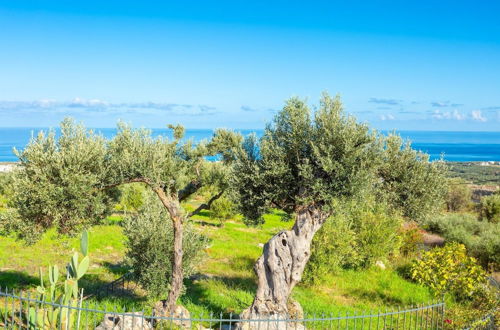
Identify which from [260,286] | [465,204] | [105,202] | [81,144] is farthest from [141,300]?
[465,204]

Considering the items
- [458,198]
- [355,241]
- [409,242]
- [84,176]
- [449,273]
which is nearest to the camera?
[84,176]

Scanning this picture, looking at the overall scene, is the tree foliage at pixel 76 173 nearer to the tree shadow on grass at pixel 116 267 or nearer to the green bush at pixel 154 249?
the green bush at pixel 154 249

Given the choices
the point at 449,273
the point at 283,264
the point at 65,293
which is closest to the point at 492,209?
the point at 449,273

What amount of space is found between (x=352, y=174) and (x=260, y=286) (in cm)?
475

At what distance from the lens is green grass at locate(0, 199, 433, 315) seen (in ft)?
51.6

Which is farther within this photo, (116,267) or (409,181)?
(116,267)

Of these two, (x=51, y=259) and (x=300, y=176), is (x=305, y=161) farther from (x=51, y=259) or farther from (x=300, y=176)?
(x=51, y=259)

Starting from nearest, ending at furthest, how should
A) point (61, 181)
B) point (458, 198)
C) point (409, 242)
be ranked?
point (61, 181) < point (409, 242) < point (458, 198)

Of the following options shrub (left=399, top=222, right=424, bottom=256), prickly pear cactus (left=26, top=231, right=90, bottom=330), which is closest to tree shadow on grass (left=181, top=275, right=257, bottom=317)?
prickly pear cactus (left=26, top=231, right=90, bottom=330)

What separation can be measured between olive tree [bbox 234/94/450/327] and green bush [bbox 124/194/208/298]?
358cm

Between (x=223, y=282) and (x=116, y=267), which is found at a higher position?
(x=223, y=282)

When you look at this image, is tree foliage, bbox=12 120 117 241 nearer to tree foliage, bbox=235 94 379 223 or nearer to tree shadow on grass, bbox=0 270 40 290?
tree foliage, bbox=235 94 379 223

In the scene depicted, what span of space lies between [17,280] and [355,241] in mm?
17577

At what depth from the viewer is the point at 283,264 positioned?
41.9ft
